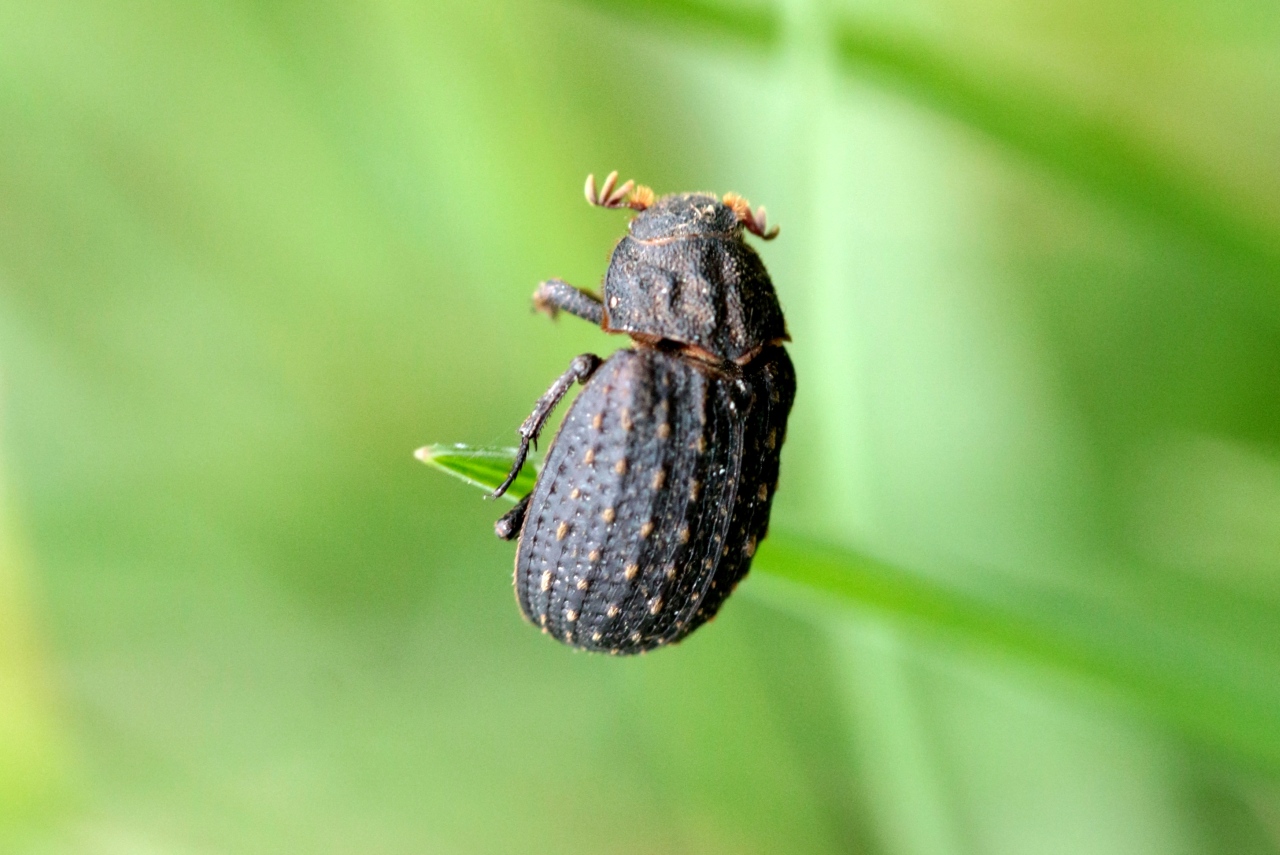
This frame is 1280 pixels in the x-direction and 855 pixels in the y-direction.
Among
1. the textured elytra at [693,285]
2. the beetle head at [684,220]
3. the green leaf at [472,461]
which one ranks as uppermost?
the beetle head at [684,220]

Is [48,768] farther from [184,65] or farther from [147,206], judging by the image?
[184,65]

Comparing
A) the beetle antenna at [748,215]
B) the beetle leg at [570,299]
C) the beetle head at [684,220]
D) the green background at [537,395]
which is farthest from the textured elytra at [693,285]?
the green background at [537,395]

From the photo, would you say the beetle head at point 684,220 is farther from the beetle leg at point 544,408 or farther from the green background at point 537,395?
the beetle leg at point 544,408

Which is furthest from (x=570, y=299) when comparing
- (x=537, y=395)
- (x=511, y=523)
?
(x=537, y=395)

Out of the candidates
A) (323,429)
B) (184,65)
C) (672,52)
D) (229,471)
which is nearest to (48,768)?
(229,471)

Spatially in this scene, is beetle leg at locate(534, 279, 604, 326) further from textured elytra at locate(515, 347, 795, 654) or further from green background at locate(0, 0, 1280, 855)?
green background at locate(0, 0, 1280, 855)
